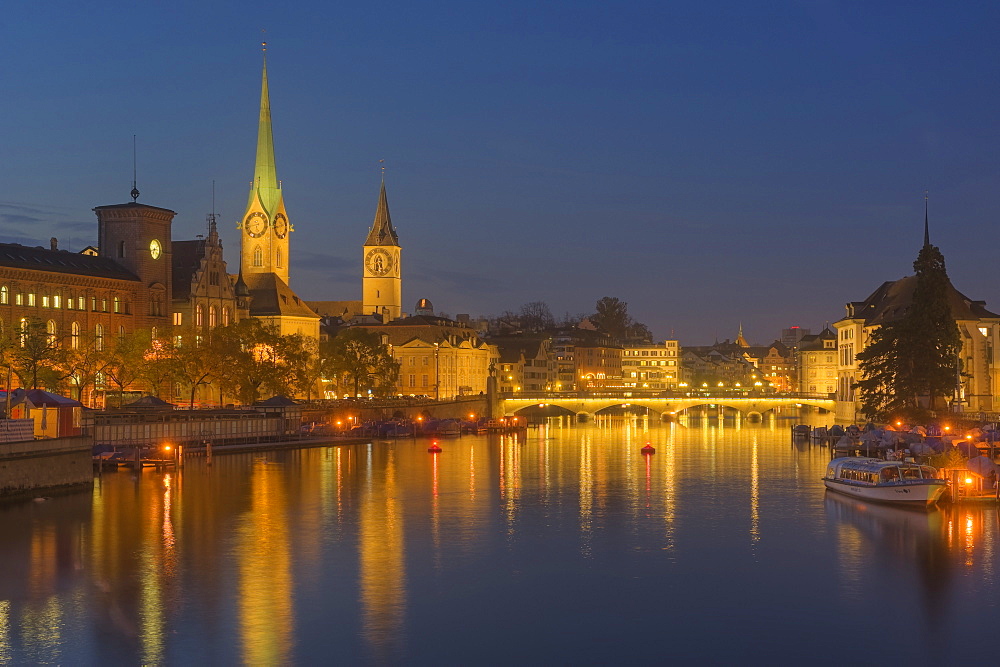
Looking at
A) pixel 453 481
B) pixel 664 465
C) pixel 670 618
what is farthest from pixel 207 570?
pixel 664 465

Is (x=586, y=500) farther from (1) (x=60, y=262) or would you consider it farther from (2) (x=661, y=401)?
(2) (x=661, y=401)

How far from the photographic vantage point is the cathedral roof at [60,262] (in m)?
104

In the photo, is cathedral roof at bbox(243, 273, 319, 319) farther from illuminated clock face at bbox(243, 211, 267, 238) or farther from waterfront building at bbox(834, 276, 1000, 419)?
waterfront building at bbox(834, 276, 1000, 419)

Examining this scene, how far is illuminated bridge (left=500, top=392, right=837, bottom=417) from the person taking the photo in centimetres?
14988

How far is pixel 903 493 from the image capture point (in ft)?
190

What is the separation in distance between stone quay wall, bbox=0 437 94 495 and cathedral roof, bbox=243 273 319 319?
87361mm

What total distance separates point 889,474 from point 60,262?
242 feet

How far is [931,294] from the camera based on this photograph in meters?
94.9

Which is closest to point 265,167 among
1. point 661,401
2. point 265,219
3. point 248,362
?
point 265,219

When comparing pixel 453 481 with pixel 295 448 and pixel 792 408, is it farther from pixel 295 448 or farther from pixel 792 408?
pixel 792 408

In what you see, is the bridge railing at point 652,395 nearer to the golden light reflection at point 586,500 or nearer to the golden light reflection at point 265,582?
the golden light reflection at point 586,500

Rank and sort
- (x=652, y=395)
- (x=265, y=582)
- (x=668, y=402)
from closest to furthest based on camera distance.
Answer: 1. (x=265, y=582)
2. (x=668, y=402)
3. (x=652, y=395)

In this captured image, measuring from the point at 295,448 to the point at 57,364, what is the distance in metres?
17.7

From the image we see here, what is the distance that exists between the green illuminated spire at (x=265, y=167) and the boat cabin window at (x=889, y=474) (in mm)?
128001
